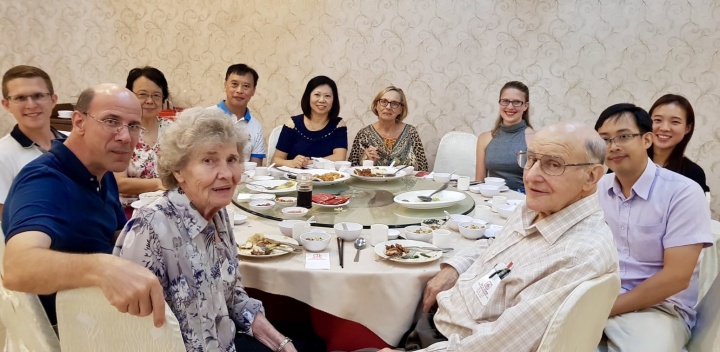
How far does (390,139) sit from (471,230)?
1967mm

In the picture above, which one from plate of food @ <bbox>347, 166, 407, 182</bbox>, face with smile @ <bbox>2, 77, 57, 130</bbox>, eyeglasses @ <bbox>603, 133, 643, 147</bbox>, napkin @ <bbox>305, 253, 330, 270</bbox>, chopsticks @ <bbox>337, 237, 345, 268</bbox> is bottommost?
napkin @ <bbox>305, 253, 330, 270</bbox>

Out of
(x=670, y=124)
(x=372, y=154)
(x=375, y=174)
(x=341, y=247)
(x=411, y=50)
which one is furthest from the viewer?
(x=411, y=50)

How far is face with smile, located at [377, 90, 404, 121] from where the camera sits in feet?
12.6

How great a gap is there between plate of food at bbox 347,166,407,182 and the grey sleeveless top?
908 mm

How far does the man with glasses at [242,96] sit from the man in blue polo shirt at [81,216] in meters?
2.15

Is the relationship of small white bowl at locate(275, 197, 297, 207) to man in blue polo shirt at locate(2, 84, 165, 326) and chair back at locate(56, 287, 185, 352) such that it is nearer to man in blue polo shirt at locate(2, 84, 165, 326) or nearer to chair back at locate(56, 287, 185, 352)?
man in blue polo shirt at locate(2, 84, 165, 326)

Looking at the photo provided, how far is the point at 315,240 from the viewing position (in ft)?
6.21

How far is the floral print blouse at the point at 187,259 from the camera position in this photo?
1.31 metres

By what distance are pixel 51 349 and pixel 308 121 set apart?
9.69 feet

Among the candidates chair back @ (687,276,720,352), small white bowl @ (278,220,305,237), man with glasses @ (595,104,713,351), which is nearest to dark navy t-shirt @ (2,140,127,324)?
small white bowl @ (278,220,305,237)

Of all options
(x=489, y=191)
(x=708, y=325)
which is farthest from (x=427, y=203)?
(x=708, y=325)

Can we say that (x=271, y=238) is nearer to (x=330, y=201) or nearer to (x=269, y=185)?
(x=330, y=201)

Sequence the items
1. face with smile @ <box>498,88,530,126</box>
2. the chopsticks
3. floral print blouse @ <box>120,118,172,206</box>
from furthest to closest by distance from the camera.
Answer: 1. face with smile @ <box>498,88,530,126</box>
2. floral print blouse @ <box>120,118,172,206</box>
3. the chopsticks

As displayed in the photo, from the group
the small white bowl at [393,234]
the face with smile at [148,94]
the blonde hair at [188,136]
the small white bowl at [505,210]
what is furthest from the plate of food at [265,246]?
the face with smile at [148,94]
